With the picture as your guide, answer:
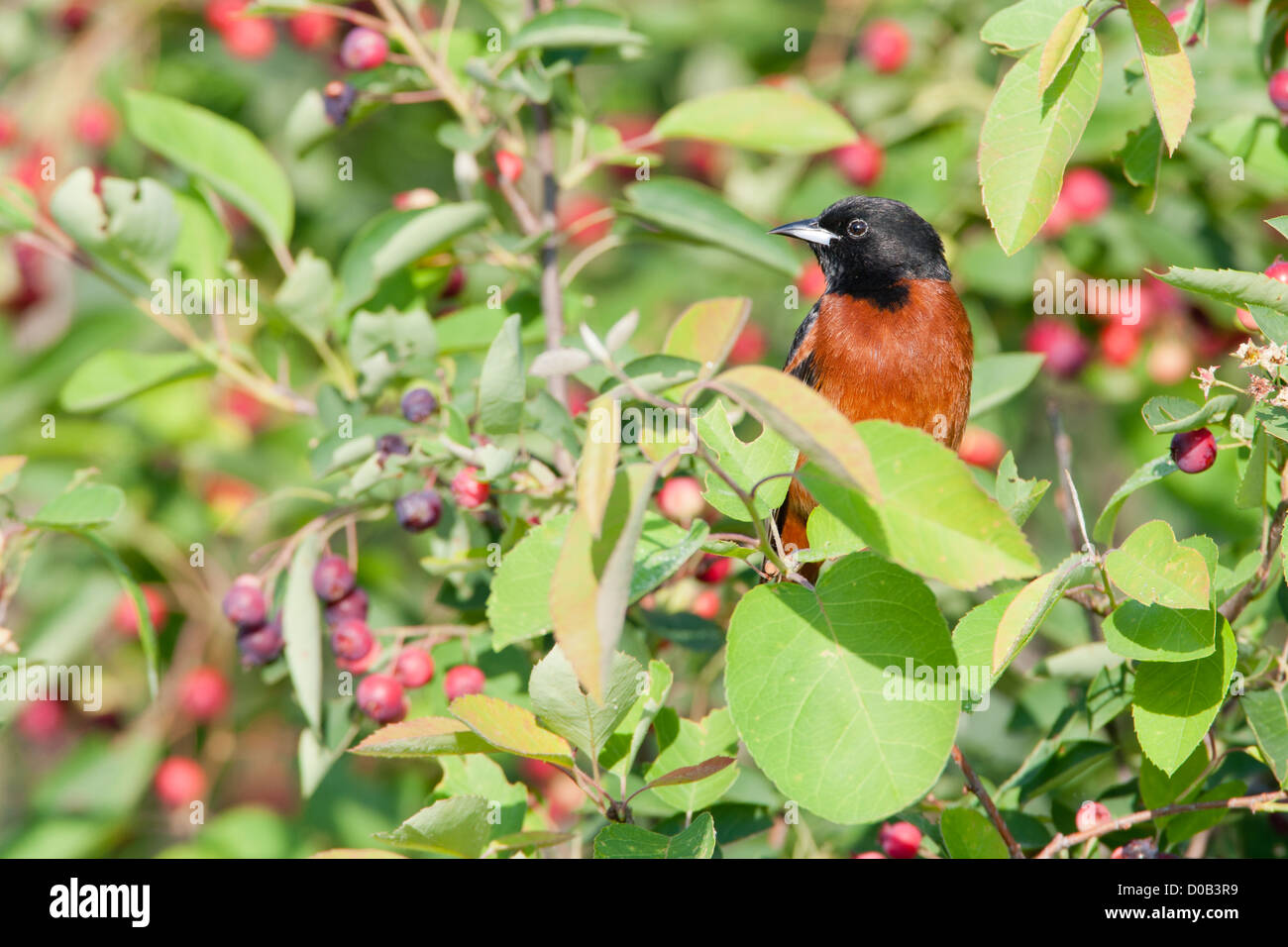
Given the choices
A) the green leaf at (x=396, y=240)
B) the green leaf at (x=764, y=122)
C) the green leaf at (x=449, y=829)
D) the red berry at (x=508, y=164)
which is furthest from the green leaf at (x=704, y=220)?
the green leaf at (x=449, y=829)

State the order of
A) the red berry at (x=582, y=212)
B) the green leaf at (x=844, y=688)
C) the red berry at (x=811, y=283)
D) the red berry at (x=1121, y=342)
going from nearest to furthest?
the green leaf at (x=844, y=688)
the red berry at (x=1121, y=342)
the red berry at (x=811, y=283)
the red berry at (x=582, y=212)

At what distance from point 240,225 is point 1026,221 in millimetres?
3671

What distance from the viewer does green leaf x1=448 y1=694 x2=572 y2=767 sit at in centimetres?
172

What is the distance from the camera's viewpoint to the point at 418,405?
252cm

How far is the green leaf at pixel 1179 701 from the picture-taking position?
1767 millimetres

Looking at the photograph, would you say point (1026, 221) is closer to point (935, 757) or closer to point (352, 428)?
point (935, 757)

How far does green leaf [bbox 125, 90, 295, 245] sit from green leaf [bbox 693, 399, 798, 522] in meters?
1.52

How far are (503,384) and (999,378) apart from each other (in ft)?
4.12

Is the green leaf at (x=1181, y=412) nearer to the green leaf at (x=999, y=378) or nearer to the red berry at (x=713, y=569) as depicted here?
the green leaf at (x=999, y=378)

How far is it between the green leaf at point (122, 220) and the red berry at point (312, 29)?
6.35 feet

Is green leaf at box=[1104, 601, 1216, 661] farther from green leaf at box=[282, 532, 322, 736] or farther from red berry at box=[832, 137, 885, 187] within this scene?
red berry at box=[832, 137, 885, 187]

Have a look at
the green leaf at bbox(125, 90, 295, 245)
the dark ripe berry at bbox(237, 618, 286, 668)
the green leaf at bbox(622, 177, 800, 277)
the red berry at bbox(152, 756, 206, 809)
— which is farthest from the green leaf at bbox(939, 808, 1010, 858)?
the red berry at bbox(152, 756, 206, 809)

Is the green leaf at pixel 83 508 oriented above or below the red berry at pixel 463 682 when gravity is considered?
above

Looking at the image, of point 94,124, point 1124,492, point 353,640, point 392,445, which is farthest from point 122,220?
point 1124,492
